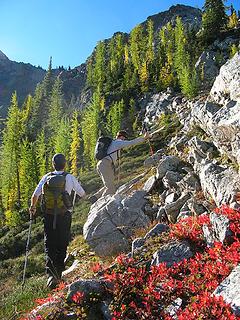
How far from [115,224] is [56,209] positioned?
338 centimetres

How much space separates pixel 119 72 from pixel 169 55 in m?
17.3

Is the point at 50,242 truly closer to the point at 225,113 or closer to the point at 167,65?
the point at 225,113

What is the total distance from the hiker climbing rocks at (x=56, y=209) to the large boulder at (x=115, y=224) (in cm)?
203

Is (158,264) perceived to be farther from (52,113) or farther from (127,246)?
(52,113)

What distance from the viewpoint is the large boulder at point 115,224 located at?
11.0 metres

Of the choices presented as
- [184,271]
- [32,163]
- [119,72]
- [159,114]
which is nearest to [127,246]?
[184,271]

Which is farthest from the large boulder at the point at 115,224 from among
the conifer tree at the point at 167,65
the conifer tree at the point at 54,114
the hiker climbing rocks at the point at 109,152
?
the conifer tree at the point at 167,65

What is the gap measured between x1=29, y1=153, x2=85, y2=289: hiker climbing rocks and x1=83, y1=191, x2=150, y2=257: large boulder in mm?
2026

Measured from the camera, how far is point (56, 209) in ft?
28.9

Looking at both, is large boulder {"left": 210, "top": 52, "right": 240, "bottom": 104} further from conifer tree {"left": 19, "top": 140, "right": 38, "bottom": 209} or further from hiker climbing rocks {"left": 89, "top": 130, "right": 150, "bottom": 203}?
conifer tree {"left": 19, "top": 140, "right": 38, "bottom": 209}

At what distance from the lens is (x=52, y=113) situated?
88250 mm

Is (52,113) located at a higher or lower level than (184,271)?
higher

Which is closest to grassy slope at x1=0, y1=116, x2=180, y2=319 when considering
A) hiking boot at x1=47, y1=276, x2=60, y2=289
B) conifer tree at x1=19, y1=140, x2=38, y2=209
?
hiking boot at x1=47, y1=276, x2=60, y2=289

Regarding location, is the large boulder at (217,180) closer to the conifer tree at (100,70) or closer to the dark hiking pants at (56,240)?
the dark hiking pants at (56,240)
